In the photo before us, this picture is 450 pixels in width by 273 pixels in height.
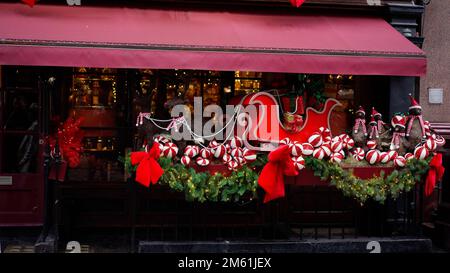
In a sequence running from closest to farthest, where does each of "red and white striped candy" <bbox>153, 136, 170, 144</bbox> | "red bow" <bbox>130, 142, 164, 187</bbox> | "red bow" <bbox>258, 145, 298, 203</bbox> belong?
"red bow" <bbox>130, 142, 164, 187</bbox>
"red bow" <bbox>258, 145, 298, 203</bbox>
"red and white striped candy" <bbox>153, 136, 170, 144</bbox>

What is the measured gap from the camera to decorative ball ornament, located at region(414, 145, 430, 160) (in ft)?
25.1

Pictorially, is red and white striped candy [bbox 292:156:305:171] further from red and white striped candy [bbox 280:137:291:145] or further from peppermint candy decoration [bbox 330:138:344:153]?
peppermint candy decoration [bbox 330:138:344:153]

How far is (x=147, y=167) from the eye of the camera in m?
7.06

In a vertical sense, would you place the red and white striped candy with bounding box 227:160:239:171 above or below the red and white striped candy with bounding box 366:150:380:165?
below

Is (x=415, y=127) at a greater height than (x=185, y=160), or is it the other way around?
(x=415, y=127)

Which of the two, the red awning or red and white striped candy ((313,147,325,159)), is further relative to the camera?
red and white striped candy ((313,147,325,159))

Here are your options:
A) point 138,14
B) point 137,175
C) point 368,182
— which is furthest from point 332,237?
point 138,14

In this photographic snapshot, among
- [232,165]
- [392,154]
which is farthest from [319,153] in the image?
[232,165]

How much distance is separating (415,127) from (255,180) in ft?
7.66

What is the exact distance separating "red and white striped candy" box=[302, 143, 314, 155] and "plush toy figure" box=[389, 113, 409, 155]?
115 cm

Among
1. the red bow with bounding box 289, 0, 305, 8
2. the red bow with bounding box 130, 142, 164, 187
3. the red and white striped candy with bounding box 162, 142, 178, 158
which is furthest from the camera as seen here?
the red bow with bounding box 289, 0, 305, 8

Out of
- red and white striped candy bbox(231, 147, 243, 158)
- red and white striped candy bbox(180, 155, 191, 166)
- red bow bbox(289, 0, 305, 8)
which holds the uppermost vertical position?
red bow bbox(289, 0, 305, 8)

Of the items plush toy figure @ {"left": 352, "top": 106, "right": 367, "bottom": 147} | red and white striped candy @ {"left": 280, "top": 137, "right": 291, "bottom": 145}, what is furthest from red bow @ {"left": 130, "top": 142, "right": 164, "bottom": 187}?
plush toy figure @ {"left": 352, "top": 106, "right": 367, "bottom": 147}

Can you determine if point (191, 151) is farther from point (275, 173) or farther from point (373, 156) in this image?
point (373, 156)
